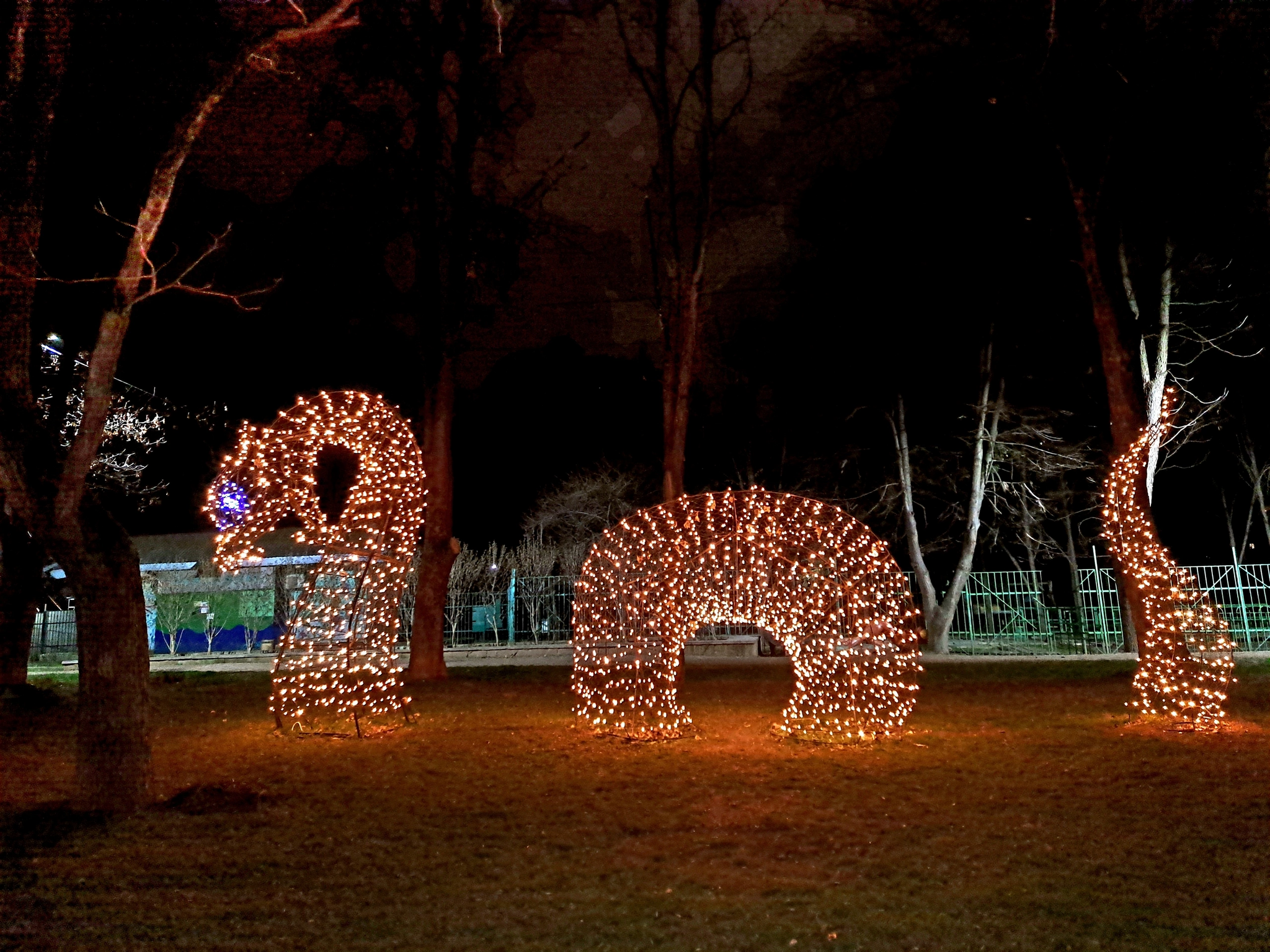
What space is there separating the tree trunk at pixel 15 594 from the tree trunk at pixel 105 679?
7.06 meters

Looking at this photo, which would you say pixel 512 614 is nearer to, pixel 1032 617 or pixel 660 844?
pixel 1032 617

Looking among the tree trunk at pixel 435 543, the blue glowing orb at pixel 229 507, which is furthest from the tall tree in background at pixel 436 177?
the blue glowing orb at pixel 229 507

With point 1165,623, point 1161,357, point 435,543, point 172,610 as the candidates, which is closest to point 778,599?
point 1165,623

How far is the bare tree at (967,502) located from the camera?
808 inches

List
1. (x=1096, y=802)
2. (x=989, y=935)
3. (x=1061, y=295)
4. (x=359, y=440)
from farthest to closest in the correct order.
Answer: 1. (x=1061, y=295)
2. (x=359, y=440)
3. (x=1096, y=802)
4. (x=989, y=935)

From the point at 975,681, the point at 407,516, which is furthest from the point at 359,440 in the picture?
the point at 975,681

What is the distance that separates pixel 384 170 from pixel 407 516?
692 cm

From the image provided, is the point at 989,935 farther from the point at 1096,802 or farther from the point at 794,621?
the point at 794,621

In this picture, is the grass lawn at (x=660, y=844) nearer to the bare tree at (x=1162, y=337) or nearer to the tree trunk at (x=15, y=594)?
the tree trunk at (x=15, y=594)

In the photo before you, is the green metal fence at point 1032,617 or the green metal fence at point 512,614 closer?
the green metal fence at point 1032,617

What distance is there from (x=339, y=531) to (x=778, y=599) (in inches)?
167

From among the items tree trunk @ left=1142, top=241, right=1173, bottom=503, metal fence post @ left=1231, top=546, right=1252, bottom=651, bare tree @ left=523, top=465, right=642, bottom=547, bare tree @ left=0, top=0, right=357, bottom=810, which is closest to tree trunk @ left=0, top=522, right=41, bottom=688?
bare tree @ left=0, top=0, right=357, bottom=810

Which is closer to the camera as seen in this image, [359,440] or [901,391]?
[359,440]

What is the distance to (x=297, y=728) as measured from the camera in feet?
33.0
